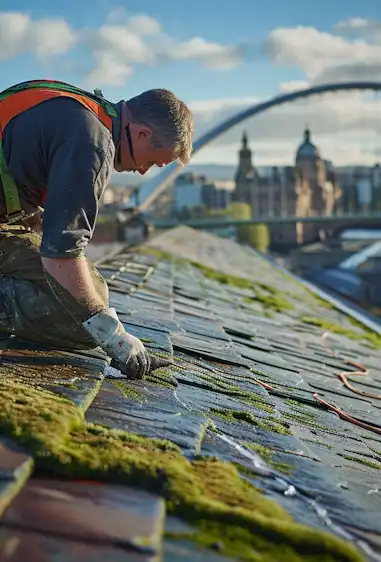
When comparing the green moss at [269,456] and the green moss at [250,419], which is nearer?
the green moss at [269,456]

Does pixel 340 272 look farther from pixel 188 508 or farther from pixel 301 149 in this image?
pixel 301 149

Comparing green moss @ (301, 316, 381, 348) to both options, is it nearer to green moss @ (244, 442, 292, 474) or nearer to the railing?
green moss @ (244, 442, 292, 474)

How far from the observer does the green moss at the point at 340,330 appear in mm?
9133

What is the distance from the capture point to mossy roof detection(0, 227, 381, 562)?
2.05 metres

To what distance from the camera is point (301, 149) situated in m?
139

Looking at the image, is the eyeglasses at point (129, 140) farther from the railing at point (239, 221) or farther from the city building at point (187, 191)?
the city building at point (187, 191)

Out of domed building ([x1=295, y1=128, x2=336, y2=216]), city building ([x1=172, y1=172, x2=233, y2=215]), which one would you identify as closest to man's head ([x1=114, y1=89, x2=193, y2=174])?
city building ([x1=172, y1=172, x2=233, y2=215])

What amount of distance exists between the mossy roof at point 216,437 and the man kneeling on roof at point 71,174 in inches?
7.0

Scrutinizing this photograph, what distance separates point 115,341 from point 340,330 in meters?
6.33

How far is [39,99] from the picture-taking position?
10.8 feet

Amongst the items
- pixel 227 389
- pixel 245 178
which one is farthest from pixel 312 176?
pixel 227 389

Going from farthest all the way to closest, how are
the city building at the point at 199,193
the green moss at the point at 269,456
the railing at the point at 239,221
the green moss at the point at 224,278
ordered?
the city building at the point at 199,193, the railing at the point at 239,221, the green moss at the point at 224,278, the green moss at the point at 269,456

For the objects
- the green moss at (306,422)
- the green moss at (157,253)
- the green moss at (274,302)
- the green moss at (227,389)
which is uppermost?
the green moss at (227,389)

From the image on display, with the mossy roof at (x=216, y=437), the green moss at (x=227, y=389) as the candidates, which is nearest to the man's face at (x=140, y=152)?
the mossy roof at (x=216, y=437)
